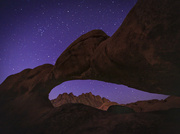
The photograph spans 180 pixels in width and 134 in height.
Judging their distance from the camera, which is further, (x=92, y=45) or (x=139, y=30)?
(x=92, y=45)

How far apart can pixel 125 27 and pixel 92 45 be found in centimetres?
260

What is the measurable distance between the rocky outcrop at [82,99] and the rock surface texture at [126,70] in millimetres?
39852

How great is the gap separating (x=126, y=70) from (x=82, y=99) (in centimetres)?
4858

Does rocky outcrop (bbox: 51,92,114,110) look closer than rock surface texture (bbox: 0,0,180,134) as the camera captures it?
No

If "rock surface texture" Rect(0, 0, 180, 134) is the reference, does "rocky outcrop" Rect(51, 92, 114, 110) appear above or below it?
below

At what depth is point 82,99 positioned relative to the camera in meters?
50.3

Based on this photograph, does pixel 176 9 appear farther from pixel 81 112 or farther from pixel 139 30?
pixel 81 112

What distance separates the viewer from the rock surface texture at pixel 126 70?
9.21 ft

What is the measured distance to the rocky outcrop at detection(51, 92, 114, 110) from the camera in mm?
46441

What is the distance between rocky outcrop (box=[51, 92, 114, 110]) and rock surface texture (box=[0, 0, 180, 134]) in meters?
39.9

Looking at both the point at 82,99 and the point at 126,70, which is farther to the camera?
the point at 82,99

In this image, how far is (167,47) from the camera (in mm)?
2762

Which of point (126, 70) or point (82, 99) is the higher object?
point (126, 70)

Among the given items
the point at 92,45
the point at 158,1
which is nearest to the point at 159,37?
the point at 158,1
